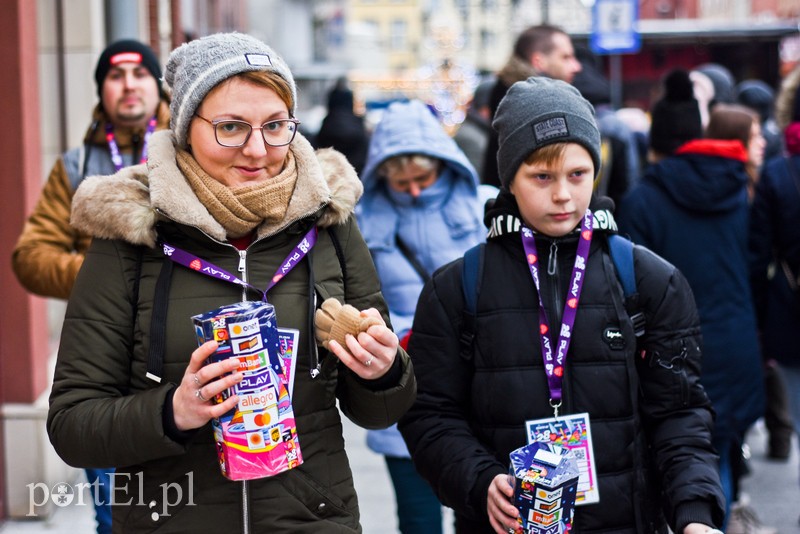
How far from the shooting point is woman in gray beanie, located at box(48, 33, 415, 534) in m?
2.39

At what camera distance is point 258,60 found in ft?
8.24

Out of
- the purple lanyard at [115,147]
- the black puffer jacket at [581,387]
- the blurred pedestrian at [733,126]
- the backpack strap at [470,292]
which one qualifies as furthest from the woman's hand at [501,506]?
the blurred pedestrian at [733,126]

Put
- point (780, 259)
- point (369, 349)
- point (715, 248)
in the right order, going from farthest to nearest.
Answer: point (780, 259) < point (715, 248) < point (369, 349)

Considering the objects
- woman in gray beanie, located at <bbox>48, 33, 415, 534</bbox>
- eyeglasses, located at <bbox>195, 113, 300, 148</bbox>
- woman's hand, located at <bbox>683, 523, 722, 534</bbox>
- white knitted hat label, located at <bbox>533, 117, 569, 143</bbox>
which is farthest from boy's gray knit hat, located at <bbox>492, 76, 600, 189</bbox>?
woman's hand, located at <bbox>683, 523, 722, 534</bbox>

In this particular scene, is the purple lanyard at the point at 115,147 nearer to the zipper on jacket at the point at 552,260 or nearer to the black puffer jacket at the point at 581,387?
the black puffer jacket at the point at 581,387

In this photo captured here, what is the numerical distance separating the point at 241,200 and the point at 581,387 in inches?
42.2

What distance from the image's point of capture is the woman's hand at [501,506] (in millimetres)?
2539

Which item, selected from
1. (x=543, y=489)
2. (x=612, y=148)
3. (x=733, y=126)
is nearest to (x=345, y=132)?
(x=612, y=148)

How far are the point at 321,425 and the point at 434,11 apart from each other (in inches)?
3443

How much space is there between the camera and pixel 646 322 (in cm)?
290

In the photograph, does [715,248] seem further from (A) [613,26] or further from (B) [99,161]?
(A) [613,26]

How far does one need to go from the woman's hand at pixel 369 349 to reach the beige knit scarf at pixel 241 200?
0.37 meters

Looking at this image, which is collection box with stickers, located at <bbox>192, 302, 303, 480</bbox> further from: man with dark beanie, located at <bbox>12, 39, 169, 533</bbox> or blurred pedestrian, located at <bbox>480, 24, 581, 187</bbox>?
blurred pedestrian, located at <bbox>480, 24, 581, 187</bbox>

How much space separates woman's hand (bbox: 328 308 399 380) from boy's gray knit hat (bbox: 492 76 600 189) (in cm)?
87
